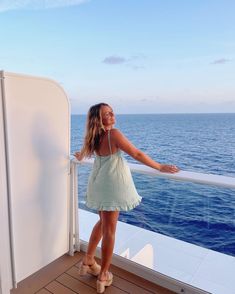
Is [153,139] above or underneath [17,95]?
underneath

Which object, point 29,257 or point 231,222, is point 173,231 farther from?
point 29,257

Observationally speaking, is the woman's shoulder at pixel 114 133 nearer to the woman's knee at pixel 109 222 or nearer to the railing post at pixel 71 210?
the woman's knee at pixel 109 222

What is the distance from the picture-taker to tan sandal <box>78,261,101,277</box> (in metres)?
1.93

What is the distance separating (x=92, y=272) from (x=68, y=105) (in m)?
1.35

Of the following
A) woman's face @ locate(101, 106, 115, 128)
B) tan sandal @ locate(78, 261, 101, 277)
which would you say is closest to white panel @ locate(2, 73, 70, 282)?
tan sandal @ locate(78, 261, 101, 277)

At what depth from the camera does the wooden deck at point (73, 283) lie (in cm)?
182

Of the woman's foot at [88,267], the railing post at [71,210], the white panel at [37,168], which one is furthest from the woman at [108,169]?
the railing post at [71,210]

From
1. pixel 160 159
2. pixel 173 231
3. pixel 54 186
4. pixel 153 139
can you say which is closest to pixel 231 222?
pixel 173 231

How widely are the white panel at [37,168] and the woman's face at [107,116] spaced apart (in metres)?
0.49

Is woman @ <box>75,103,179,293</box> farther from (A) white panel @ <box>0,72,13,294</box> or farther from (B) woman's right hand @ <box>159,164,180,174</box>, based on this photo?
(A) white panel @ <box>0,72,13,294</box>

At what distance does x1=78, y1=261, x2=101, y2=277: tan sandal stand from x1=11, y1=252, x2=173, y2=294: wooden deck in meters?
0.04

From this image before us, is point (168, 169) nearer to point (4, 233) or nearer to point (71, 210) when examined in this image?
point (71, 210)

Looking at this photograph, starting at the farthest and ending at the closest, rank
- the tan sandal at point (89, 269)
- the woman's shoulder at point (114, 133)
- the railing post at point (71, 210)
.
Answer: the railing post at point (71, 210)
the tan sandal at point (89, 269)
the woman's shoulder at point (114, 133)

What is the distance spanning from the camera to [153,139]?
3478cm
